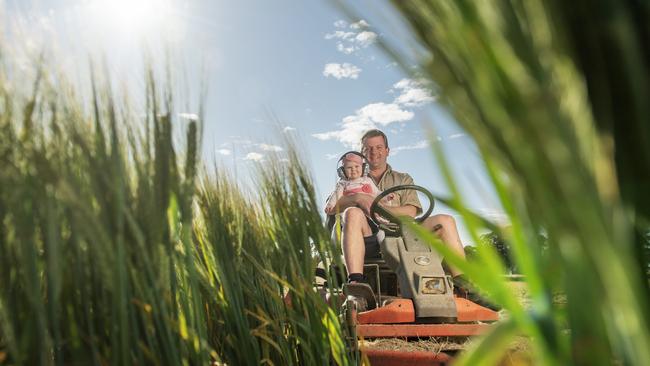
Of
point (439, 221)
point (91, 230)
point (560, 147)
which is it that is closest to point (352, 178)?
point (439, 221)

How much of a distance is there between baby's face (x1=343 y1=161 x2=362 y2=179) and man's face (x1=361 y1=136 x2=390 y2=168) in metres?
0.68

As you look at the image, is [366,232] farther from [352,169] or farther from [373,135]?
[373,135]

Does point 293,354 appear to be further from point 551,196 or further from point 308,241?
point 551,196

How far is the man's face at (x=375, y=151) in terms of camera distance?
219 inches

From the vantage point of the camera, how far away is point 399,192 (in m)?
5.09

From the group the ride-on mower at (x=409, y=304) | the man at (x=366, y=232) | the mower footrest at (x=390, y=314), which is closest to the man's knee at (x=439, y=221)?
the man at (x=366, y=232)

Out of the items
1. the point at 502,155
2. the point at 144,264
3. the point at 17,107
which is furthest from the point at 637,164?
Result: the point at 17,107

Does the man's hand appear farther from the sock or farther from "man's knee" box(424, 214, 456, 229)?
the sock

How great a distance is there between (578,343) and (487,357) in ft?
0.20

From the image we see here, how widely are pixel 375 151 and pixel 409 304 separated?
2.88 meters

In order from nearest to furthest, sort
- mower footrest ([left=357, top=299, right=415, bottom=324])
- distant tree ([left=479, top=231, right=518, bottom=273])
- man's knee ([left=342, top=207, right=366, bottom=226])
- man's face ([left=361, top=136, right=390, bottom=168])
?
distant tree ([left=479, top=231, right=518, bottom=273]), mower footrest ([left=357, top=299, right=415, bottom=324]), man's knee ([left=342, top=207, right=366, bottom=226]), man's face ([left=361, top=136, right=390, bottom=168])

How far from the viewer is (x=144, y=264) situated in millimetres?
801

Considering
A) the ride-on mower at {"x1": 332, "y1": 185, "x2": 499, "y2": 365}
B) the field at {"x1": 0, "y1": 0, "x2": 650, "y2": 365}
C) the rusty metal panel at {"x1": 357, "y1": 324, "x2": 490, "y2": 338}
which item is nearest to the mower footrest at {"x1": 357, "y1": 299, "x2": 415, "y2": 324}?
the ride-on mower at {"x1": 332, "y1": 185, "x2": 499, "y2": 365}

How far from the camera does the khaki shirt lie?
4859 millimetres
